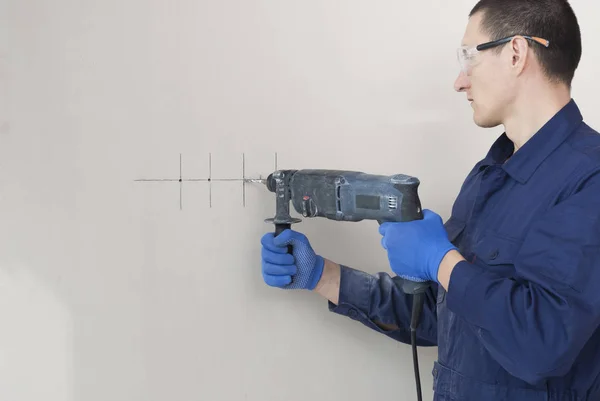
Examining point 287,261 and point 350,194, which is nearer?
point 350,194

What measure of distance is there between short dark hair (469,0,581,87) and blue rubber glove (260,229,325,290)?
61 centimetres

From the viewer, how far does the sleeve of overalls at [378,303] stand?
142 cm

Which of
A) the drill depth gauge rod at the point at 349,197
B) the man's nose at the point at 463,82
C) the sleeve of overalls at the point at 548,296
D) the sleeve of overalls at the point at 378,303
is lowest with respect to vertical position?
the sleeve of overalls at the point at 378,303

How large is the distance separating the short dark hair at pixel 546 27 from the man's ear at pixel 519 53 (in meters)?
0.02

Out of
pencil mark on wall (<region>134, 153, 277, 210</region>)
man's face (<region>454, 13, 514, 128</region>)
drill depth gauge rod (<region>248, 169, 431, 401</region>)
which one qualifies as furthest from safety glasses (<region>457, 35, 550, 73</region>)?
pencil mark on wall (<region>134, 153, 277, 210</region>)

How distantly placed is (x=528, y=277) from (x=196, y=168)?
0.76 m

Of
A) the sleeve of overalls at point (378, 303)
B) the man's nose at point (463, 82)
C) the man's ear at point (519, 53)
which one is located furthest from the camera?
the sleeve of overalls at point (378, 303)

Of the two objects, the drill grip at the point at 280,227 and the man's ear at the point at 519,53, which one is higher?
the man's ear at the point at 519,53

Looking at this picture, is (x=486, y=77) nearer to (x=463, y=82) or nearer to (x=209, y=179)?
(x=463, y=82)

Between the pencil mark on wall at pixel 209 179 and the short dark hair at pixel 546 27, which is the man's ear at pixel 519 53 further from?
the pencil mark on wall at pixel 209 179

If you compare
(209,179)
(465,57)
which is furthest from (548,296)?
(209,179)

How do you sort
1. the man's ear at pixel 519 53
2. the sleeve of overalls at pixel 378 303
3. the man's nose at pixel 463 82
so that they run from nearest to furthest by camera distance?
the man's ear at pixel 519 53 < the man's nose at pixel 463 82 < the sleeve of overalls at pixel 378 303

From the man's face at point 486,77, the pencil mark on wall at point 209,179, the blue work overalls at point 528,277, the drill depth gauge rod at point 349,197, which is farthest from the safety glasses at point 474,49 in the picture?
the pencil mark on wall at point 209,179

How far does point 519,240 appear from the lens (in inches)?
42.9
